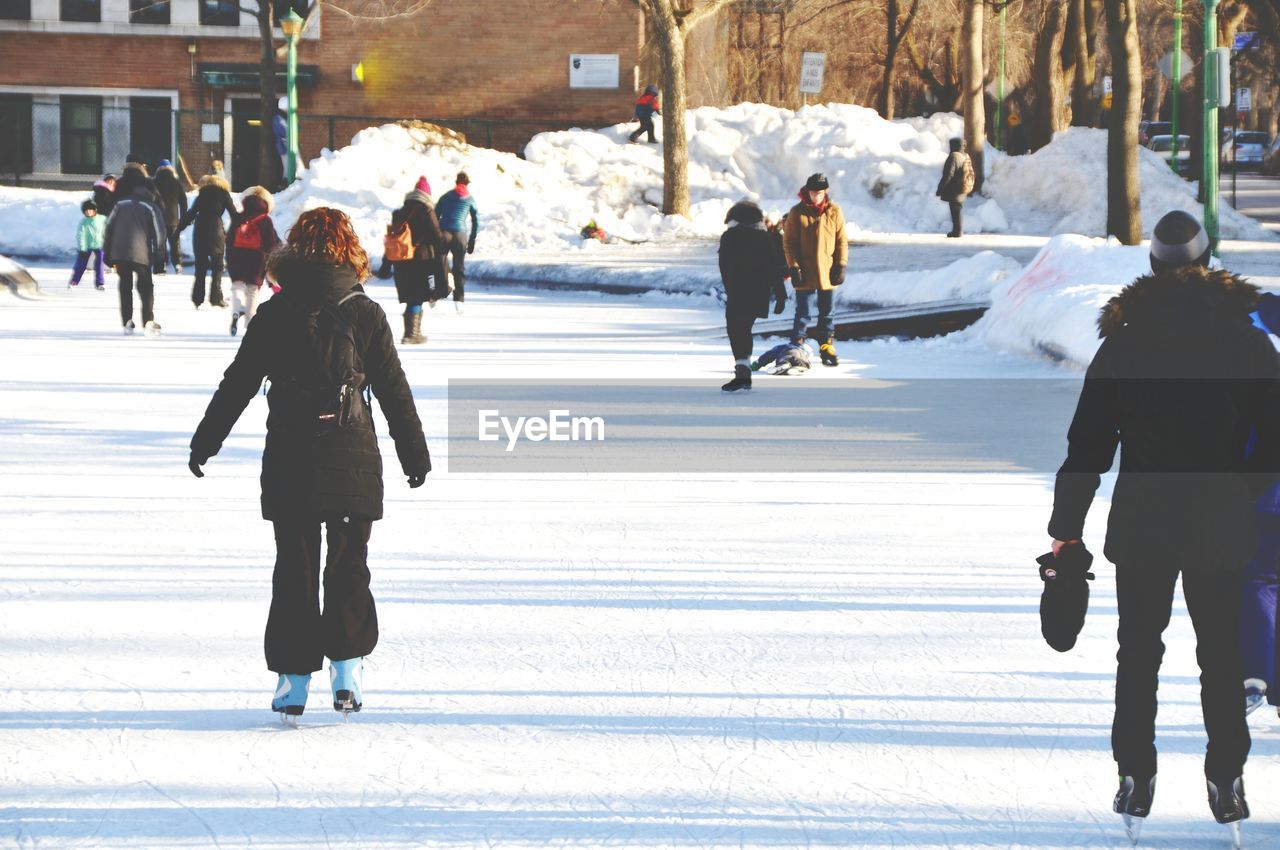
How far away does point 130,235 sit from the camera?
1748cm

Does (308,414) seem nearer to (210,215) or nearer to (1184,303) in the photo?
(1184,303)

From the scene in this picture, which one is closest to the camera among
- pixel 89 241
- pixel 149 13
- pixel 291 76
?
pixel 89 241

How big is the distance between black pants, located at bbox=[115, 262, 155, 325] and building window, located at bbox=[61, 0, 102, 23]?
2903 cm

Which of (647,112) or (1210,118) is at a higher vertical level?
(647,112)

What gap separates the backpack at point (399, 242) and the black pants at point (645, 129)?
23.2m

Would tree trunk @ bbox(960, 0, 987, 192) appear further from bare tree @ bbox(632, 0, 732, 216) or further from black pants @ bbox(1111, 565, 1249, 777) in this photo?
black pants @ bbox(1111, 565, 1249, 777)

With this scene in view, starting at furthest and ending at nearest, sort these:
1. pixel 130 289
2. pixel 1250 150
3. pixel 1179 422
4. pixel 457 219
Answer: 1. pixel 1250 150
2. pixel 457 219
3. pixel 130 289
4. pixel 1179 422

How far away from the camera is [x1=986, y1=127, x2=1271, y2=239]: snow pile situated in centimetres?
3491

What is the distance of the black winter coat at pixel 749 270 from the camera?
14.4 metres

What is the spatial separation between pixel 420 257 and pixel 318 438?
12.4 metres

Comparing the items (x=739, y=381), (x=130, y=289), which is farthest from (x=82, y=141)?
(x=739, y=381)

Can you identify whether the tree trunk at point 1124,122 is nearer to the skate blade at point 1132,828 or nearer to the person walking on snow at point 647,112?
the person walking on snow at point 647,112

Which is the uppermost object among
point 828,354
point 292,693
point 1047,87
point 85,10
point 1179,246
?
point 85,10

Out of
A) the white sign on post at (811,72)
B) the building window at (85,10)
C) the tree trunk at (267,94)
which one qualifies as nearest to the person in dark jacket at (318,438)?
the white sign on post at (811,72)
